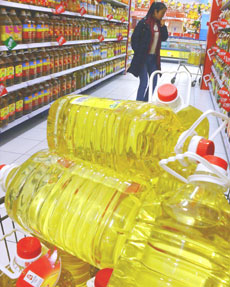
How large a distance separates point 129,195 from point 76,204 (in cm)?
12

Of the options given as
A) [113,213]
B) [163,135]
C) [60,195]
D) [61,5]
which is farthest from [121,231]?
[61,5]

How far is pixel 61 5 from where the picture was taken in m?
3.93

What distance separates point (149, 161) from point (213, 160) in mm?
401

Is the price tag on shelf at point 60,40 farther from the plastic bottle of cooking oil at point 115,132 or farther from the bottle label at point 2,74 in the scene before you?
the plastic bottle of cooking oil at point 115,132

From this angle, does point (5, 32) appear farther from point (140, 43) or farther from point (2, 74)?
point (140, 43)

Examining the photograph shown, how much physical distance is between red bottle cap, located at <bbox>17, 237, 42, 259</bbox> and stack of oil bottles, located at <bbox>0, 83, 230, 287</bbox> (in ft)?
0.16

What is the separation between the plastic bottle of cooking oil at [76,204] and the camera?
26.3 inches

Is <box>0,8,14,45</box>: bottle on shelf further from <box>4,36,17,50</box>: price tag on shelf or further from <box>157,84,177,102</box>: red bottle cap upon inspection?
<box>157,84,177,102</box>: red bottle cap

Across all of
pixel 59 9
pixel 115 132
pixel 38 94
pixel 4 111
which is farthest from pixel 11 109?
pixel 115 132

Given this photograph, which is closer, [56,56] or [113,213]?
[113,213]

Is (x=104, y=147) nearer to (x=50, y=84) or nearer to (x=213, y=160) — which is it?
(x=213, y=160)

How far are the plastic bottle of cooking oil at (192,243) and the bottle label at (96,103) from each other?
48 centimetres

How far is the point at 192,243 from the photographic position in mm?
548

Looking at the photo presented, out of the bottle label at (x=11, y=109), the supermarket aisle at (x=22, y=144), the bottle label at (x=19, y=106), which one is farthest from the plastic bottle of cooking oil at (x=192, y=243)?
the bottle label at (x=19, y=106)
